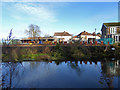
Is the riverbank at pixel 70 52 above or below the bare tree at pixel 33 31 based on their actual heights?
below

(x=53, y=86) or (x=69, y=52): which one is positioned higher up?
(x=69, y=52)

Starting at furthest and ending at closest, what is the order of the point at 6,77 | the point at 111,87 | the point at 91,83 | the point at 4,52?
the point at 4,52
the point at 6,77
the point at 91,83
the point at 111,87

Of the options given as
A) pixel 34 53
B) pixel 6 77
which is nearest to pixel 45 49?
pixel 34 53

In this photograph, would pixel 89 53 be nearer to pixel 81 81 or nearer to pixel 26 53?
pixel 81 81

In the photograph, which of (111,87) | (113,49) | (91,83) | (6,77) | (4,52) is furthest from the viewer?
(113,49)

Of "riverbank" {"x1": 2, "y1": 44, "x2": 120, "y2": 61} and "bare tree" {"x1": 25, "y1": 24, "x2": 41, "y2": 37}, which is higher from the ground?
"bare tree" {"x1": 25, "y1": 24, "x2": 41, "y2": 37}

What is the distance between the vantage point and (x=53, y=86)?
4.15 metres

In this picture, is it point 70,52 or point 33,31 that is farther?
point 33,31

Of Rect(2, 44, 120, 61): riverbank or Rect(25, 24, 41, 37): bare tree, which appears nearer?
Rect(2, 44, 120, 61): riverbank

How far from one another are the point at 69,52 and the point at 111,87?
7685 mm

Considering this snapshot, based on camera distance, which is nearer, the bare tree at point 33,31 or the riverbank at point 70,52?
the riverbank at point 70,52

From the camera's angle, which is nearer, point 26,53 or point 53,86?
point 53,86

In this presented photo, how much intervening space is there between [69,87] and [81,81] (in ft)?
2.91

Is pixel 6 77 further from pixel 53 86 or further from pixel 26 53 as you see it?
pixel 26 53
